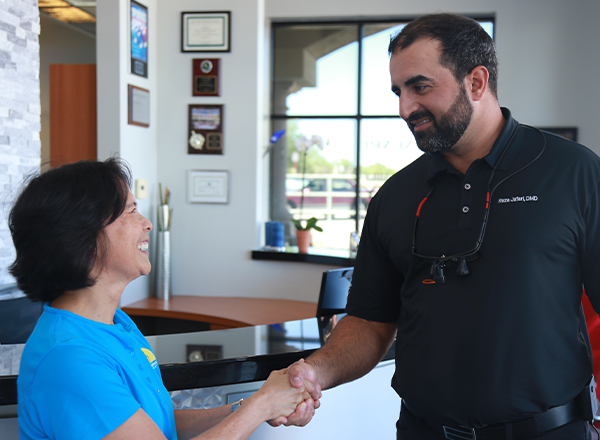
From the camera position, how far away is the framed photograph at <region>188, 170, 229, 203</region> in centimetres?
496

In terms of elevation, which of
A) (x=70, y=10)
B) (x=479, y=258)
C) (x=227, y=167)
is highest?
(x=70, y=10)

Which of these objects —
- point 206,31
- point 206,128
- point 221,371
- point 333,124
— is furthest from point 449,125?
point 333,124

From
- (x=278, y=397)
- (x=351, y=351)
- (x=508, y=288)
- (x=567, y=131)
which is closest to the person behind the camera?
(x=508, y=288)

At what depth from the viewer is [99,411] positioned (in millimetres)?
961

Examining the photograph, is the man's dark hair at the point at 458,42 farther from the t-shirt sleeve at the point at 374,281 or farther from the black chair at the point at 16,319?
the black chair at the point at 16,319

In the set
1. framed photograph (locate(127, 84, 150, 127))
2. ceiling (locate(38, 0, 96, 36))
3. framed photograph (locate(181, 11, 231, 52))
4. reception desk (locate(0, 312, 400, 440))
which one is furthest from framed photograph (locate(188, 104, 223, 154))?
reception desk (locate(0, 312, 400, 440))

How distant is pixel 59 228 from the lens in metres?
1.09

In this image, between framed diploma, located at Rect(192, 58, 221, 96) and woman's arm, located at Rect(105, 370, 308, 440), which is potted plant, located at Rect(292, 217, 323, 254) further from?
woman's arm, located at Rect(105, 370, 308, 440)

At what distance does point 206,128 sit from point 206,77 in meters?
0.45

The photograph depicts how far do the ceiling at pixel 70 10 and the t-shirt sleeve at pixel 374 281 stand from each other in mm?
5346

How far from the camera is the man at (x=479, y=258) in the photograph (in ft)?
3.92

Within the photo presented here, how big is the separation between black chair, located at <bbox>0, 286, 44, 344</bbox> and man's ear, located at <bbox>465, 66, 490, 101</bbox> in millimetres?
1568

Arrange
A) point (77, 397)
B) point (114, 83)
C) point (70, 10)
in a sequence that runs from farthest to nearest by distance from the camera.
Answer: point (70, 10)
point (114, 83)
point (77, 397)

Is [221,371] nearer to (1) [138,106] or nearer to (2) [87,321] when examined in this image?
(2) [87,321]
